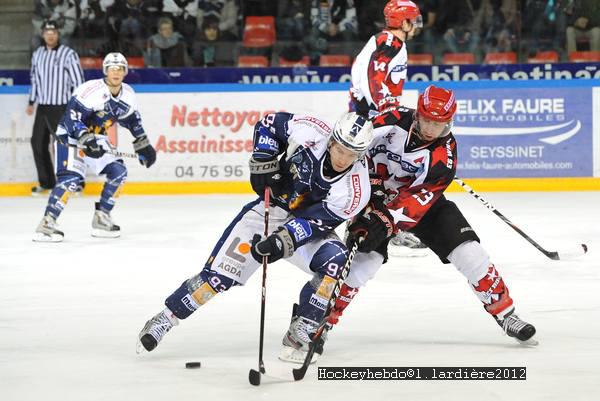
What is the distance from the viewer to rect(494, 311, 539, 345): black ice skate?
4711mm

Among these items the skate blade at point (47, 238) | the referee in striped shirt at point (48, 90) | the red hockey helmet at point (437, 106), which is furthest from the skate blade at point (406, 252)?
the referee in striped shirt at point (48, 90)

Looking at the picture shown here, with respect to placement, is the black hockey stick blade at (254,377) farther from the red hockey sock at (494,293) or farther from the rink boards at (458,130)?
the rink boards at (458,130)

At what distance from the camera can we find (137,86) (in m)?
10.5

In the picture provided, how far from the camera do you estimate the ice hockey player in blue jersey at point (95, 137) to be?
800 cm

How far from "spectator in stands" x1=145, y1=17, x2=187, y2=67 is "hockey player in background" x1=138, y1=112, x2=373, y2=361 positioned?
6899 millimetres

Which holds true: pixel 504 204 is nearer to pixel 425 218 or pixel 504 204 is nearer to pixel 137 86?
pixel 137 86

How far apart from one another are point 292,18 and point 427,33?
4.17ft

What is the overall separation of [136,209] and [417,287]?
391cm

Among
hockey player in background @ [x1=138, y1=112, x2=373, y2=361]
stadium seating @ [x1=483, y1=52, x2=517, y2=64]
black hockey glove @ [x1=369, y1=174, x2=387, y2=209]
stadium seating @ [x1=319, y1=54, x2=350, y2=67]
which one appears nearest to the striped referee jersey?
stadium seating @ [x1=319, y1=54, x2=350, y2=67]

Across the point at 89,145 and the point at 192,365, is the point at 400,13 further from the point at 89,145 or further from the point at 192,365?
the point at 192,365

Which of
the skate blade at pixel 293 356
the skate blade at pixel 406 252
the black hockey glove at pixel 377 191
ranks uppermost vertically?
the black hockey glove at pixel 377 191

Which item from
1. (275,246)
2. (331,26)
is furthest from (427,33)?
(275,246)

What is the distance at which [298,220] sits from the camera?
14.4ft

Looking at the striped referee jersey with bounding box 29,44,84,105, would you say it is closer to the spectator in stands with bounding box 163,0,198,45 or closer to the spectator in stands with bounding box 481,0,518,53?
the spectator in stands with bounding box 163,0,198,45
